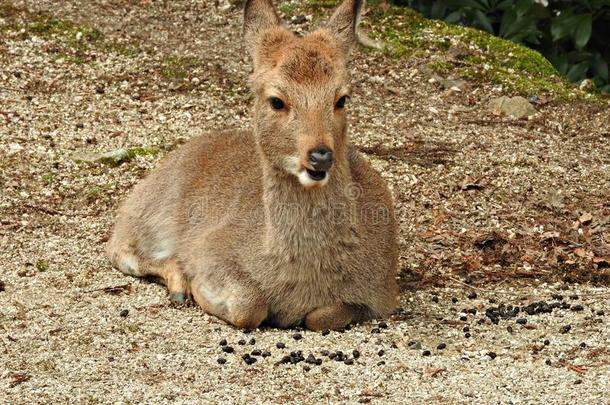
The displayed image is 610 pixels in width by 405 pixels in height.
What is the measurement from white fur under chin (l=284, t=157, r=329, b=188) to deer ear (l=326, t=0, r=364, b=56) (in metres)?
1.12

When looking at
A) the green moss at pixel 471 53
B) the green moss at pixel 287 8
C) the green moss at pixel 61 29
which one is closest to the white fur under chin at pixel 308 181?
the green moss at pixel 471 53

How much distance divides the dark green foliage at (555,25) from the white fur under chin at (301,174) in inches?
272

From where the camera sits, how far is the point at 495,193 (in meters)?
11.2

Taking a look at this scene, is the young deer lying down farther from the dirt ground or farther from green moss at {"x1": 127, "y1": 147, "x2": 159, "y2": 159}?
green moss at {"x1": 127, "y1": 147, "x2": 159, "y2": 159}

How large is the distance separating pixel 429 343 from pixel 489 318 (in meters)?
0.73

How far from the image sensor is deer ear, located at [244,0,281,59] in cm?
870

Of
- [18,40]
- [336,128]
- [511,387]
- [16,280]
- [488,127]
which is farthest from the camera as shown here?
[18,40]

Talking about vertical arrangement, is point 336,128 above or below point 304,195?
above

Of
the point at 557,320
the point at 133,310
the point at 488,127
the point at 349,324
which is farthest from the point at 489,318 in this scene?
the point at 488,127

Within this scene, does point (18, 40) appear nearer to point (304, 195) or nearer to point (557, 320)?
point (304, 195)

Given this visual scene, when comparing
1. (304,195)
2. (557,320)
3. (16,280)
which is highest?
(304,195)

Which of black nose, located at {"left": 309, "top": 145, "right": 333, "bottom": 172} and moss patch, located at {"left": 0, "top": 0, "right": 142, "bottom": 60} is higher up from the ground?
black nose, located at {"left": 309, "top": 145, "right": 333, "bottom": 172}

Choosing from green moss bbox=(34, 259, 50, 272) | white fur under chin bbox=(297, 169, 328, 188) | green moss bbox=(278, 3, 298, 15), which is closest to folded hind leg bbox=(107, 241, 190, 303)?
green moss bbox=(34, 259, 50, 272)

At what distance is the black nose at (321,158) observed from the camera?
296 inches
